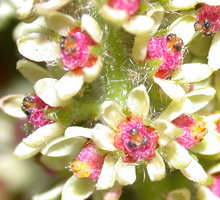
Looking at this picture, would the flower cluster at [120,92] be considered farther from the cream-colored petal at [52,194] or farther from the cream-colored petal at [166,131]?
→ the cream-colored petal at [52,194]

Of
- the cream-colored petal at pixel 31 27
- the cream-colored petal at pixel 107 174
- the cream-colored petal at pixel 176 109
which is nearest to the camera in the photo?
the cream-colored petal at pixel 107 174

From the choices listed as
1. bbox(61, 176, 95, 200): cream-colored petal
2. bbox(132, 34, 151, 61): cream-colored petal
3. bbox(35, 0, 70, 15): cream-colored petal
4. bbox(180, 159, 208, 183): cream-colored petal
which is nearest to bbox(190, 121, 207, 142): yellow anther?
bbox(180, 159, 208, 183): cream-colored petal

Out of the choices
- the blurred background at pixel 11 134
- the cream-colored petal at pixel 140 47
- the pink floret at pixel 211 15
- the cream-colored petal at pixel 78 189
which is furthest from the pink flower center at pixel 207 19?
the blurred background at pixel 11 134

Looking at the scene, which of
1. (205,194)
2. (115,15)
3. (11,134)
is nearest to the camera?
(115,15)

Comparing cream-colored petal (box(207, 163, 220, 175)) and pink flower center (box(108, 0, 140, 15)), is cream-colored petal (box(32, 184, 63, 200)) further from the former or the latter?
pink flower center (box(108, 0, 140, 15))

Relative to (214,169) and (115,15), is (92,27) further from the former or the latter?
(214,169)

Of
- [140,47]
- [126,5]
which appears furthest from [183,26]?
[126,5]

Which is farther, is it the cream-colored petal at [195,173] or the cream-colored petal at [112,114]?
the cream-colored petal at [195,173]
